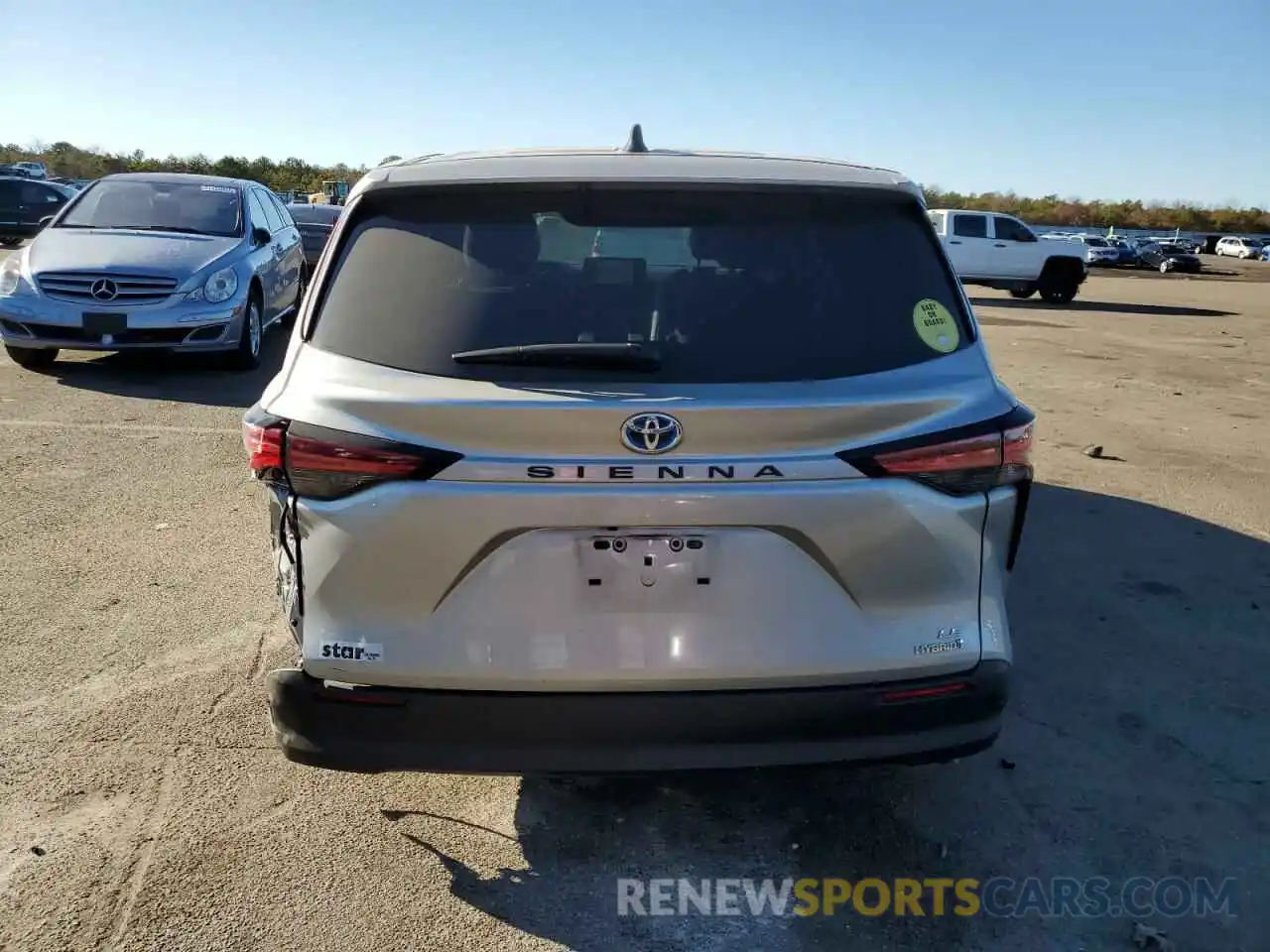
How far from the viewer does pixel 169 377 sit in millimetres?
10266

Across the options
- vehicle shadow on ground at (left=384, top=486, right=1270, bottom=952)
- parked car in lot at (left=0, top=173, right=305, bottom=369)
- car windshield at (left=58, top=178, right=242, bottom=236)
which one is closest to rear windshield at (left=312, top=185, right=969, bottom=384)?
vehicle shadow on ground at (left=384, top=486, right=1270, bottom=952)

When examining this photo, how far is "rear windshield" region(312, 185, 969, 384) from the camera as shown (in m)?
2.57

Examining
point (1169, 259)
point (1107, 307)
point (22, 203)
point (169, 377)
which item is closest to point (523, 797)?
point (169, 377)

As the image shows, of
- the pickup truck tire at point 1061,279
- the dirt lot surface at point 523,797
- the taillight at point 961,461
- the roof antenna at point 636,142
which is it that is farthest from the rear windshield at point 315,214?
the taillight at point 961,461

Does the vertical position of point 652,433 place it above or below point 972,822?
above

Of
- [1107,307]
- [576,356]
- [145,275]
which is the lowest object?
[1107,307]

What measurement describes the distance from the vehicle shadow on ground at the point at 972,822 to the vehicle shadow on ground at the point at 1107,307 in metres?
21.4

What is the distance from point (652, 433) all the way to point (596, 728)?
71cm

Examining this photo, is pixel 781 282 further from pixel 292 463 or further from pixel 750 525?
pixel 292 463

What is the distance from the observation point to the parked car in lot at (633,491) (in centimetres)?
244

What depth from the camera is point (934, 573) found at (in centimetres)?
258

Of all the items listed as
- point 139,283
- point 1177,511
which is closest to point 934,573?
point 1177,511

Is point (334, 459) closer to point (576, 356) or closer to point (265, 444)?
point (265, 444)

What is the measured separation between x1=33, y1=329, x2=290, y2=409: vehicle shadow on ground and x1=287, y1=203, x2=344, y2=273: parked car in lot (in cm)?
725
